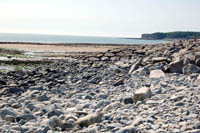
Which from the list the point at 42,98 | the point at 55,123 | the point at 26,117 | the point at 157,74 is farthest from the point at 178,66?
the point at 26,117

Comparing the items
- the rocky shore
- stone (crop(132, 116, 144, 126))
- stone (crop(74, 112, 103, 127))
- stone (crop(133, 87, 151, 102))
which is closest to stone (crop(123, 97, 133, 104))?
the rocky shore

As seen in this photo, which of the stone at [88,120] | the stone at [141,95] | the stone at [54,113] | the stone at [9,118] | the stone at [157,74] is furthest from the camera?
the stone at [157,74]

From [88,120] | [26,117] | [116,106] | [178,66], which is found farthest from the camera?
[178,66]

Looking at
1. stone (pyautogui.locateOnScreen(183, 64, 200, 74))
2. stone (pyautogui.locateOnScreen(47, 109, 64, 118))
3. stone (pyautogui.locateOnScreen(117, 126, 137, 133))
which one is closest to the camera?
stone (pyautogui.locateOnScreen(117, 126, 137, 133))

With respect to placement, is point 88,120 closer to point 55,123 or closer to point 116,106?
point 55,123

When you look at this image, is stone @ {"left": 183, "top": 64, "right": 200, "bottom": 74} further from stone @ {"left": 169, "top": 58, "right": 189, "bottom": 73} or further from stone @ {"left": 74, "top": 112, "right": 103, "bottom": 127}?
stone @ {"left": 74, "top": 112, "right": 103, "bottom": 127}

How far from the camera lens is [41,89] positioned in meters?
10.5

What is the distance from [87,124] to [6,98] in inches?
172

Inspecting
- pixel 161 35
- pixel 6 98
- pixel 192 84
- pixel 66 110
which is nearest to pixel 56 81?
pixel 6 98

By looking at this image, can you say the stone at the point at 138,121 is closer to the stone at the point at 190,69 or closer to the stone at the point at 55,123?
the stone at the point at 55,123

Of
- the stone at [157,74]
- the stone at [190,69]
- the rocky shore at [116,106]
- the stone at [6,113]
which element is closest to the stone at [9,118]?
the rocky shore at [116,106]

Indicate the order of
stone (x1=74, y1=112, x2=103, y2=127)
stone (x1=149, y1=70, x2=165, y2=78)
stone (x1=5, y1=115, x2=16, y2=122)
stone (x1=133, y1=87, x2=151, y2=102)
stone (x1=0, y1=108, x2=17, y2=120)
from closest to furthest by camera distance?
stone (x1=74, y1=112, x2=103, y2=127) < stone (x1=5, y1=115, x2=16, y2=122) < stone (x1=0, y1=108, x2=17, y2=120) < stone (x1=133, y1=87, x2=151, y2=102) < stone (x1=149, y1=70, x2=165, y2=78)

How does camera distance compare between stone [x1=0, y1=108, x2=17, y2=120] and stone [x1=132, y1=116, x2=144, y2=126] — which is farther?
stone [x1=0, y1=108, x2=17, y2=120]

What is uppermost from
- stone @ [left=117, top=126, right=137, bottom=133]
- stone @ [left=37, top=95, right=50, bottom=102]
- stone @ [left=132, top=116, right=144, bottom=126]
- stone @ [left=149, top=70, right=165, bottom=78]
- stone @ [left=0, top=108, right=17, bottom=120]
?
stone @ [left=149, top=70, right=165, bottom=78]
